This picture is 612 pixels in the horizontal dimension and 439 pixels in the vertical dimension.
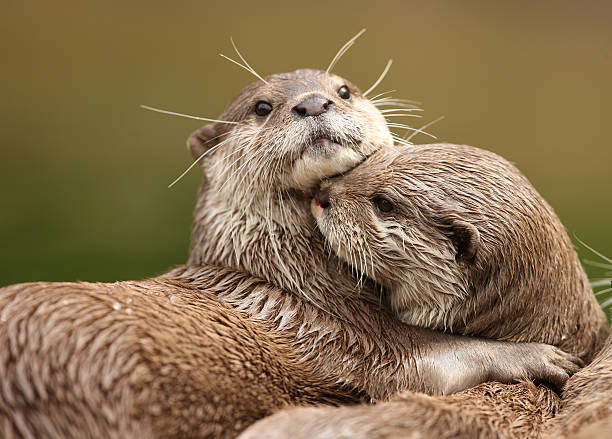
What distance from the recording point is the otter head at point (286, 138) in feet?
8.05

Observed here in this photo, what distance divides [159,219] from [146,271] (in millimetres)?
505

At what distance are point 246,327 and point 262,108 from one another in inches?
32.8

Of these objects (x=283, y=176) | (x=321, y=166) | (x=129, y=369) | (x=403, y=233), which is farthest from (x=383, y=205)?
(x=129, y=369)

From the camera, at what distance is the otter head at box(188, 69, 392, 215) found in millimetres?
2453

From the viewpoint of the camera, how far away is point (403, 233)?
2309 mm

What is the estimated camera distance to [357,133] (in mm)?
2527

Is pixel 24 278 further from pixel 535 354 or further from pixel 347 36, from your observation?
pixel 535 354

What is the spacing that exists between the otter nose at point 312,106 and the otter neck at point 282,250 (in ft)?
0.95

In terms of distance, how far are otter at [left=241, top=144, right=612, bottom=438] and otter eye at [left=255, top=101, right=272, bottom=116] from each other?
425 millimetres

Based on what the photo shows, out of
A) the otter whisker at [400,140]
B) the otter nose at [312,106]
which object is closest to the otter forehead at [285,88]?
the otter nose at [312,106]

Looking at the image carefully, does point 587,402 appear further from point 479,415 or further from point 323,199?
point 323,199

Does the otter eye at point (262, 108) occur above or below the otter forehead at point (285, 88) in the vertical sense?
below

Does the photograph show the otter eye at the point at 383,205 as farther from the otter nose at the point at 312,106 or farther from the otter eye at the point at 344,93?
the otter eye at the point at 344,93

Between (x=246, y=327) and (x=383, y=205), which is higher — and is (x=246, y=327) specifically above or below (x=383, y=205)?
below
